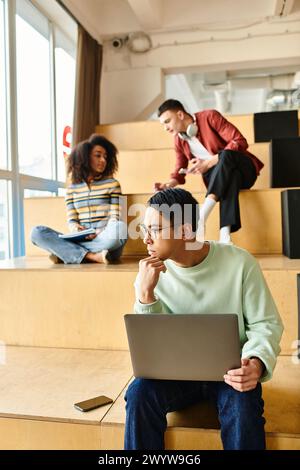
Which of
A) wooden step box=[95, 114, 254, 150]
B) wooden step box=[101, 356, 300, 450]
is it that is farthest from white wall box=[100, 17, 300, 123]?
wooden step box=[101, 356, 300, 450]

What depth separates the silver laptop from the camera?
38.1 inches

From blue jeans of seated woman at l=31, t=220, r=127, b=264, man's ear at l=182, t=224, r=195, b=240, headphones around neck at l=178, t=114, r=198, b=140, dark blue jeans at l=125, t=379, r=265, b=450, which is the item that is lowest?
dark blue jeans at l=125, t=379, r=265, b=450

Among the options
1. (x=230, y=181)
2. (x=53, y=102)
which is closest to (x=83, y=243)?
A: (x=230, y=181)

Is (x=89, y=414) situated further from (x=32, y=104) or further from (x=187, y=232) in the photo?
(x=32, y=104)

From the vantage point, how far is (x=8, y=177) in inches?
106

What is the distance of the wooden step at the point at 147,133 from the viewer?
3.27m

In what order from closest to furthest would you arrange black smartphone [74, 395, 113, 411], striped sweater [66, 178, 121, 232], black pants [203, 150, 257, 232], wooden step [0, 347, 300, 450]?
wooden step [0, 347, 300, 450] → black smartphone [74, 395, 113, 411] → black pants [203, 150, 257, 232] → striped sweater [66, 178, 121, 232]

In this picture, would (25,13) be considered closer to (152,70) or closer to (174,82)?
(152,70)

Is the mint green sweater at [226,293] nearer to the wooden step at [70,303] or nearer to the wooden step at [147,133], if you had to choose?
the wooden step at [70,303]

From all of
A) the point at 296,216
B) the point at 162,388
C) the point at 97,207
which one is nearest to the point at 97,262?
the point at 97,207

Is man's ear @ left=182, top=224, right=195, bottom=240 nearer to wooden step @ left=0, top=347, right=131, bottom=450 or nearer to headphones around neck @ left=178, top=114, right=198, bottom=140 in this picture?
wooden step @ left=0, top=347, right=131, bottom=450

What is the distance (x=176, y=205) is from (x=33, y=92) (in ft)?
7.68

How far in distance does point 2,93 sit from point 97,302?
1.59m

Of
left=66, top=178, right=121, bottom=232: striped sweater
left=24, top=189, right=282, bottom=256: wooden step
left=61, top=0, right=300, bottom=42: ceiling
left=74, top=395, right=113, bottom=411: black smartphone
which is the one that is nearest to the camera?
left=74, top=395, right=113, bottom=411: black smartphone
